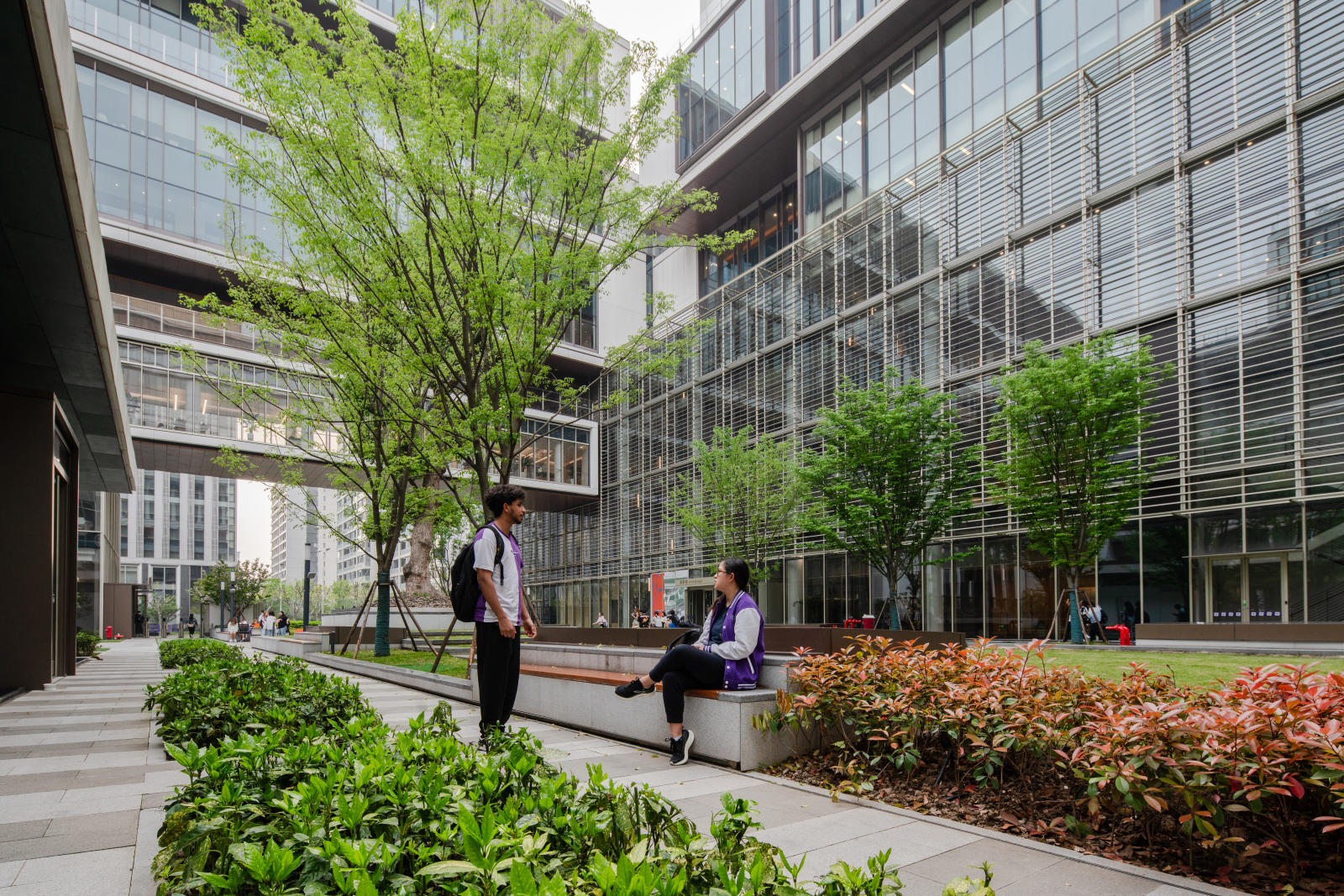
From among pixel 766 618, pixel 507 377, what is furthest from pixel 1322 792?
pixel 766 618

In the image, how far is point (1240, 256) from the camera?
19.1 meters

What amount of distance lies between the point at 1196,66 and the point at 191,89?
38571mm

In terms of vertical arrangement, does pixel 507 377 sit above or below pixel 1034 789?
above

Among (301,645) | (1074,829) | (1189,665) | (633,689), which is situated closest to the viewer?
(1074,829)

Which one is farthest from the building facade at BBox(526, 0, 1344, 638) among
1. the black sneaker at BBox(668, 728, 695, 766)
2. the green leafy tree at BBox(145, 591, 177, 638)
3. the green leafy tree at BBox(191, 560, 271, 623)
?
the green leafy tree at BBox(145, 591, 177, 638)

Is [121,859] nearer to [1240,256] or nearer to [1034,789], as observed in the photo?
[1034,789]

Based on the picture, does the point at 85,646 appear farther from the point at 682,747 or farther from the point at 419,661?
the point at 682,747

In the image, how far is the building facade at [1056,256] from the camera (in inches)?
722

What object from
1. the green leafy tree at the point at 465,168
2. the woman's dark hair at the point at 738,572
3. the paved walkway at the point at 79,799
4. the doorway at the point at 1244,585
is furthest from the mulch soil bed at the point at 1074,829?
the doorway at the point at 1244,585

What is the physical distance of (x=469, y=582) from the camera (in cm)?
585

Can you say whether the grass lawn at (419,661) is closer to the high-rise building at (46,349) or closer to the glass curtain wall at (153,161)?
the high-rise building at (46,349)

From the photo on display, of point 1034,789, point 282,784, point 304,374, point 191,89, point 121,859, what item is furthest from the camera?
point 191,89

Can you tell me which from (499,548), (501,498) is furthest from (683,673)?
(501,498)

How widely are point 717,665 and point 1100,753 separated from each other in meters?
2.99
